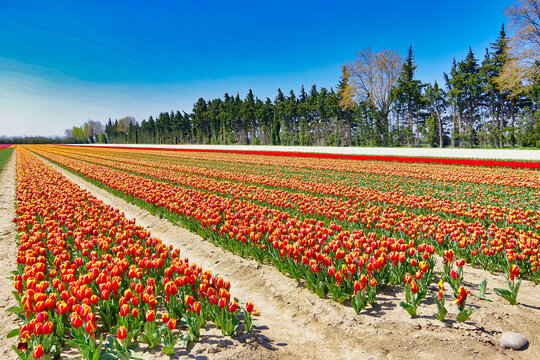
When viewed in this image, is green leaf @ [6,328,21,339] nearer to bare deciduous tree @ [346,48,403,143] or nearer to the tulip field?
the tulip field

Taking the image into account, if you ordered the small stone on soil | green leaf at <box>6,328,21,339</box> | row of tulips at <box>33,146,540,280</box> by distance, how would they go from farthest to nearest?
row of tulips at <box>33,146,540,280</box> → green leaf at <box>6,328,21,339</box> → the small stone on soil

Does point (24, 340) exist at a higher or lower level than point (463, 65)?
lower

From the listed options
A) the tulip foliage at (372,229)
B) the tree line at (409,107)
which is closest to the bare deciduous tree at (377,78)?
the tree line at (409,107)

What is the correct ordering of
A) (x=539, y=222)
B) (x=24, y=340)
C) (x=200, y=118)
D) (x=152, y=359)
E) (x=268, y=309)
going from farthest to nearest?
1. (x=200, y=118)
2. (x=539, y=222)
3. (x=268, y=309)
4. (x=152, y=359)
5. (x=24, y=340)

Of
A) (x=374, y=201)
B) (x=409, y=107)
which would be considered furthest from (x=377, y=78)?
(x=374, y=201)

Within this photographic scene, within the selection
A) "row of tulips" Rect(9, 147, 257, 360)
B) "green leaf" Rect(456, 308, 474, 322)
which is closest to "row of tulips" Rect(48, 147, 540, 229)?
"green leaf" Rect(456, 308, 474, 322)

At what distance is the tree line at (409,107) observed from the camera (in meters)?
31.4

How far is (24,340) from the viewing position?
2.84m

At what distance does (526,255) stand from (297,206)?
5407 mm

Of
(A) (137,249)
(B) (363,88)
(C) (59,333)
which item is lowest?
(C) (59,333)

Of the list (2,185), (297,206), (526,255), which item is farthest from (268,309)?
(2,185)

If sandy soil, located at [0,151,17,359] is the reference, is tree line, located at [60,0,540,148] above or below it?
above

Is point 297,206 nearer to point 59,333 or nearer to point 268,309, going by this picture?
point 268,309

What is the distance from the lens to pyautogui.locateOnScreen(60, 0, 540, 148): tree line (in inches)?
1235
